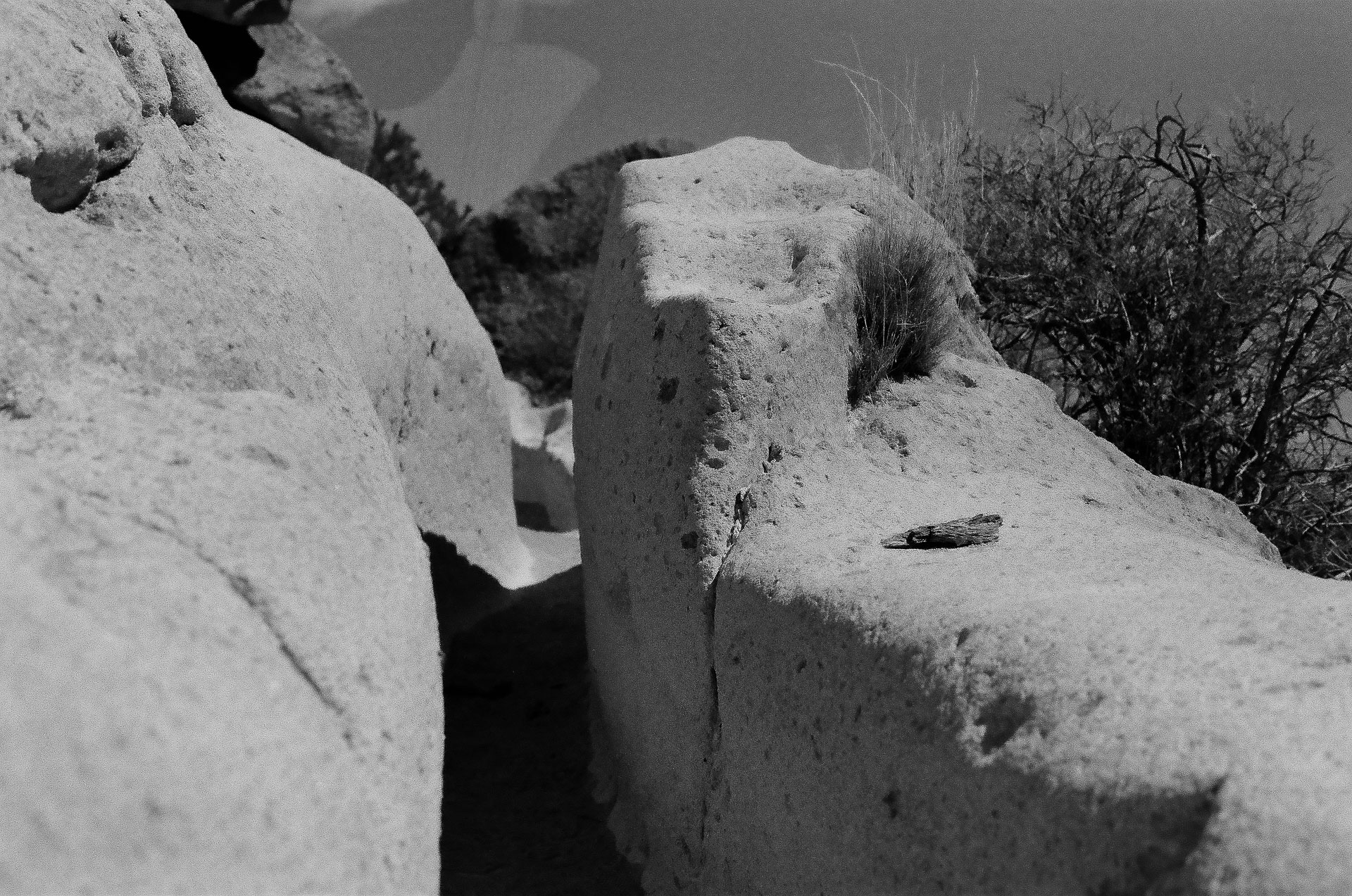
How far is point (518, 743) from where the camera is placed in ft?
14.7

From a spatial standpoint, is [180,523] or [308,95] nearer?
[180,523]

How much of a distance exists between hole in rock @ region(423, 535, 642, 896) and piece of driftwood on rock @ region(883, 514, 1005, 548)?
1365mm

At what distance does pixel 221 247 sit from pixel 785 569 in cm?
155

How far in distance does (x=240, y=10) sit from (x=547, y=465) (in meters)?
6.03

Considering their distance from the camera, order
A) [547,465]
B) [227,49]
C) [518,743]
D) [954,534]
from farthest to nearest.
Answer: [227,49] → [547,465] → [518,743] → [954,534]

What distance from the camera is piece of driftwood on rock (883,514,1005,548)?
9.20 ft

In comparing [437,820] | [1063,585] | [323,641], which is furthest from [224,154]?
[1063,585]

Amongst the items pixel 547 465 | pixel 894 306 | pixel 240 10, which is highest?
pixel 240 10

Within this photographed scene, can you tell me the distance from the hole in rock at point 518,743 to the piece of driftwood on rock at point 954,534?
53.8 inches

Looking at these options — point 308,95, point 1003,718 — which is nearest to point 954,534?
point 1003,718

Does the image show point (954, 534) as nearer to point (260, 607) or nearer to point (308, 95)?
point (260, 607)

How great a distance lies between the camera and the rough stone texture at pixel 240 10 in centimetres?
1116

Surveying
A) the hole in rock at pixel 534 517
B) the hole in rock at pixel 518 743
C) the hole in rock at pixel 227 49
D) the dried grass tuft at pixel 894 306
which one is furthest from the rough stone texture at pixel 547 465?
the hole in rock at pixel 227 49

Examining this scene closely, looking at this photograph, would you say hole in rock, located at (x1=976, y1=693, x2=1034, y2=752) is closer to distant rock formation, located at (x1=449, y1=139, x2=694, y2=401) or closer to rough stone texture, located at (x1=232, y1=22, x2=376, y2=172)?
distant rock formation, located at (x1=449, y1=139, x2=694, y2=401)
